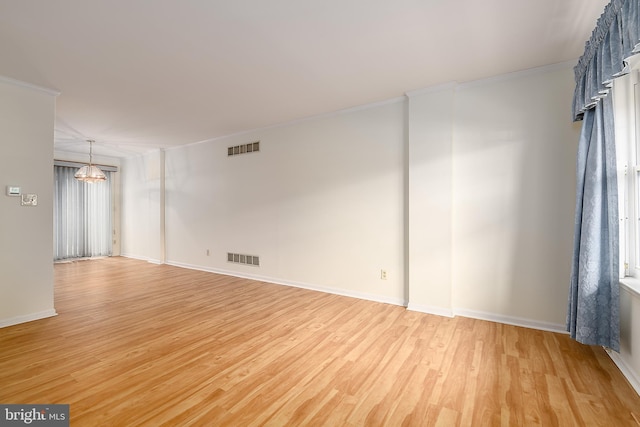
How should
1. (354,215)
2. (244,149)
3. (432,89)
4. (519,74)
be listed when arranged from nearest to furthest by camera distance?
(519,74) < (432,89) < (354,215) < (244,149)

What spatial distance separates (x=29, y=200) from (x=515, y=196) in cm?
535

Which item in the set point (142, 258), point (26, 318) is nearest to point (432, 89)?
point (26, 318)

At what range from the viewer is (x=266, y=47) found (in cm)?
247

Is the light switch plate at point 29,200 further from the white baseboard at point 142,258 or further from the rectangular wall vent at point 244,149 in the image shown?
the white baseboard at point 142,258

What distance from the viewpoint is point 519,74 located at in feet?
9.60

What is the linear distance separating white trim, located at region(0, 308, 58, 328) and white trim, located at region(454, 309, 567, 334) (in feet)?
15.5

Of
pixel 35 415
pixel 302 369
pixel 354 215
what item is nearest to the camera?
pixel 35 415

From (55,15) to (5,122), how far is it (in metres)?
1.79

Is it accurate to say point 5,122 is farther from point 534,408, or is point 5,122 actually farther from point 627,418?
point 627,418

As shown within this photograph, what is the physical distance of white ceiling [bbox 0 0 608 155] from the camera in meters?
2.00

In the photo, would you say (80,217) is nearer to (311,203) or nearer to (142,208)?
(142,208)

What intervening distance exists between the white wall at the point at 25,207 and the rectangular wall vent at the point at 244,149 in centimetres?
251

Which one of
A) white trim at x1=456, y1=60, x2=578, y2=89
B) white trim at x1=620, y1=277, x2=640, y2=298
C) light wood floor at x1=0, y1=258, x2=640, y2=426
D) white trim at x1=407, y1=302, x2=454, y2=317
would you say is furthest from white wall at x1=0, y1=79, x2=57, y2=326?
white trim at x1=620, y1=277, x2=640, y2=298

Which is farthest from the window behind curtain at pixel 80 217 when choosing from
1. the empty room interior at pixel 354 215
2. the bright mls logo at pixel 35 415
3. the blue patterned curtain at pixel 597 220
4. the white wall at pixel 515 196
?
the blue patterned curtain at pixel 597 220
